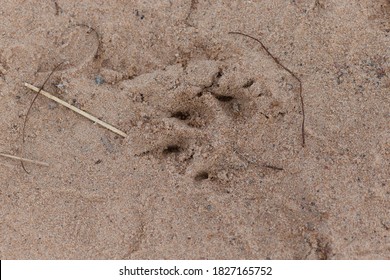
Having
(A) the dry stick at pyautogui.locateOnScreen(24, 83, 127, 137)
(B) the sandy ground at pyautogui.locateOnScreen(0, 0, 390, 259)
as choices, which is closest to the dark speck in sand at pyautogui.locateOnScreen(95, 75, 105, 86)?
(B) the sandy ground at pyautogui.locateOnScreen(0, 0, 390, 259)

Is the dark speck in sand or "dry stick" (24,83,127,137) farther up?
the dark speck in sand

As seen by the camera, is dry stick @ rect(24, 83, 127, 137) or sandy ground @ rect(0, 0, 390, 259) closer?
sandy ground @ rect(0, 0, 390, 259)

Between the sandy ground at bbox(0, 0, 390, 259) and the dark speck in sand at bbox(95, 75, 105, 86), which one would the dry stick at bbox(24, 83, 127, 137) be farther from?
the dark speck in sand at bbox(95, 75, 105, 86)

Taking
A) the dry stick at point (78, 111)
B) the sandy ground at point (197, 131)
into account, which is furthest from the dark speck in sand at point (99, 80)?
the dry stick at point (78, 111)

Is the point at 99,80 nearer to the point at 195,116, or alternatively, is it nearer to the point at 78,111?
the point at 78,111

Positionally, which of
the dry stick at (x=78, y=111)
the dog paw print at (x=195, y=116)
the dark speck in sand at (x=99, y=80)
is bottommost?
the dry stick at (x=78, y=111)

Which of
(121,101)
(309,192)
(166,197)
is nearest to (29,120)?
(121,101)

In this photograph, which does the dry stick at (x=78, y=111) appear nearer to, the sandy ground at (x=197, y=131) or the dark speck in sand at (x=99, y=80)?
the sandy ground at (x=197, y=131)

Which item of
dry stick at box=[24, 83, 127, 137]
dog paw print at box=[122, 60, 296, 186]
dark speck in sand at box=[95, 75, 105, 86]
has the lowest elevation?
dry stick at box=[24, 83, 127, 137]
